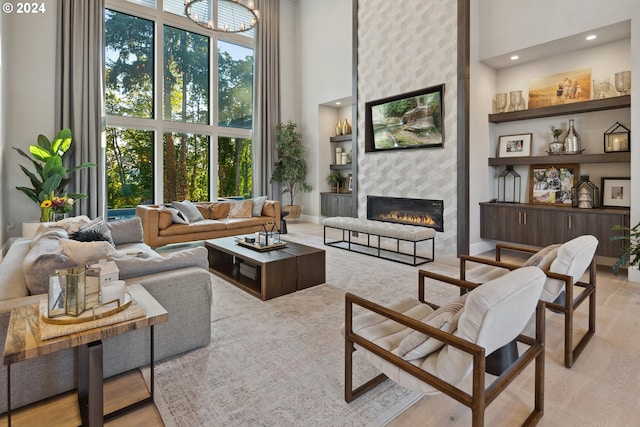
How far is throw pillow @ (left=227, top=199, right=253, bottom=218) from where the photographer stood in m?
A: 6.79

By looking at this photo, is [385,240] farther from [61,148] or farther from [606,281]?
[61,148]

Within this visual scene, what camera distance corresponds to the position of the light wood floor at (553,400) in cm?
177

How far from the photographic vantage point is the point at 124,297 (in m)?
1.71

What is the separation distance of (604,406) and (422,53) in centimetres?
557

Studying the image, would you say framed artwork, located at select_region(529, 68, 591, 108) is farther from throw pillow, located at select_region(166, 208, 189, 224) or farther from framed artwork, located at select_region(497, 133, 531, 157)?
throw pillow, located at select_region(166, 208, 189, 224)

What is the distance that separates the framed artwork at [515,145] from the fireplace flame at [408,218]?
62.2 inches

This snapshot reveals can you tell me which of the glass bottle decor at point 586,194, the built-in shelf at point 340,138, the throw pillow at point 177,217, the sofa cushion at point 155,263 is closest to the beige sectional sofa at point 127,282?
the sofa cushion at point 155,263

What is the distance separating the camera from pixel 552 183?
206 inches

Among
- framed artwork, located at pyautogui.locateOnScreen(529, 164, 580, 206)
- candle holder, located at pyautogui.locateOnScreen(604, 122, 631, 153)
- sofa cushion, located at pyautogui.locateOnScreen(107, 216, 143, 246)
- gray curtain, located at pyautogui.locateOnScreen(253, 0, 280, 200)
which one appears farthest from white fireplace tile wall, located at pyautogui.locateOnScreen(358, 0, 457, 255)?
sofa cushion, located at pyautogui.locateOnScreen(107, 216, 143, 246)

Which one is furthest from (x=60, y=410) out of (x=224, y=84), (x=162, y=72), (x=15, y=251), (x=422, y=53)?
(x=224, y=84)

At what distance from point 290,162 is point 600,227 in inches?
252

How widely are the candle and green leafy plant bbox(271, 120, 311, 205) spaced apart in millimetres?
7208

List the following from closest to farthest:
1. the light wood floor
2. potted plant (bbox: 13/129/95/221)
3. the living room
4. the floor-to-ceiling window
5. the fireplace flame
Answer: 1. the light wood floor
2. the living room
3. potted plant (bbox: 13/129/95/221)
4. the fireplace flame
5. the floor-to-ceiling window

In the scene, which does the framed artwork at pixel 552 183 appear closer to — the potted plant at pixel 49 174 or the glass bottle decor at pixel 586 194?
the glass bottle decor at pixel 586 194
